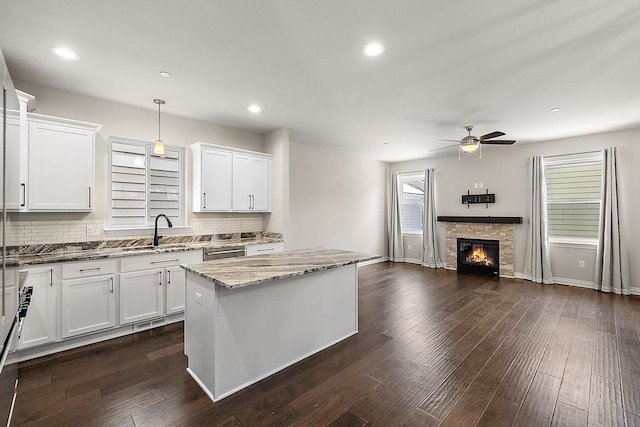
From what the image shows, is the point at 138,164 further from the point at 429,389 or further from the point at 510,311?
the point at 510,311

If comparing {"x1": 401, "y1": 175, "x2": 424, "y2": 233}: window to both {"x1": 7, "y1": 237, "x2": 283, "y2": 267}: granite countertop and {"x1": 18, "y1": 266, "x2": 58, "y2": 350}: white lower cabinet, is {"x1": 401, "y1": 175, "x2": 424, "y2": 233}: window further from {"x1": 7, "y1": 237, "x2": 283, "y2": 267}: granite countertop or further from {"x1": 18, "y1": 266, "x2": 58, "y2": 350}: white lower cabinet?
{"x1": 18, "y1": 266, "x2": 58, "y2": 350}: white lower cabinet

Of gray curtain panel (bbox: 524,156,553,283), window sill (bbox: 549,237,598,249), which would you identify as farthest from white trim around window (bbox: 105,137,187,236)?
window sill (bbox: 549,237,598,249)

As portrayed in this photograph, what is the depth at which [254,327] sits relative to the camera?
2.29 m

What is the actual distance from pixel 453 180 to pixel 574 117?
273 cm

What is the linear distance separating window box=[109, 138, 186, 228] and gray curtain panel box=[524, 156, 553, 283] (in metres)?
6.28

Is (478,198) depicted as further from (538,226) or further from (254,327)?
(254,327)

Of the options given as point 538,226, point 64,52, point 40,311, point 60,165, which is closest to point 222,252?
point 40,311

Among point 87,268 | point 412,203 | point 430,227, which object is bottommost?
point 87,268

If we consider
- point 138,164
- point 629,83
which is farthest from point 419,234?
point 138,164

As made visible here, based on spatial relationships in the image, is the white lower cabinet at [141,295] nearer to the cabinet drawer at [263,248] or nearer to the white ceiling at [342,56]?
the cabinet drawer at [263,248]

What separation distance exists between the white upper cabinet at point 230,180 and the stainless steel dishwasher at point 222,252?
66 cm

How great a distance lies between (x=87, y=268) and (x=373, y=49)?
346 centimetres

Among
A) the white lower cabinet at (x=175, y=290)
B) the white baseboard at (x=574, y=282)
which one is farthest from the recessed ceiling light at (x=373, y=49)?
the white baseboard at (x=574, y=282)

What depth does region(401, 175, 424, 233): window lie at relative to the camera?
750 cm
